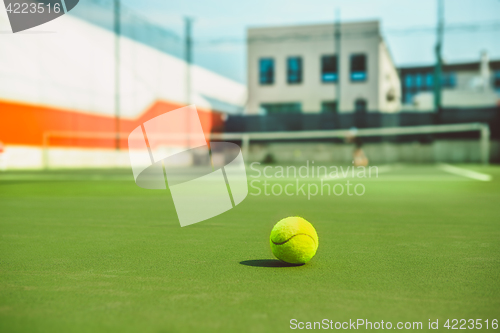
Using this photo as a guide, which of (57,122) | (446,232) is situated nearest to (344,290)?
(446,232)

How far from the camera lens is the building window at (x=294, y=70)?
35594mm

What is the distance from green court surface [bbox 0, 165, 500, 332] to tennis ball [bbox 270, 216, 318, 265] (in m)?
0.10

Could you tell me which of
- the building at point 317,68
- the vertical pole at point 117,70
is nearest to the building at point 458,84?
the building at point 317,68

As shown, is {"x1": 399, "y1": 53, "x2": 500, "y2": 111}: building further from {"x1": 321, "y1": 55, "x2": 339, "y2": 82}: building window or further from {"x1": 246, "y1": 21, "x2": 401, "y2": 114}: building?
{"x1": 321, "y1": 55, "x2": 339, "y2": 82}: building window

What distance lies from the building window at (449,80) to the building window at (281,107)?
30.5 m

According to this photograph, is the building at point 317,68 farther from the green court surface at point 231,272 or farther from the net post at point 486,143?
the green court surface at point 231,272

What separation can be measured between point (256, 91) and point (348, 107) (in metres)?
6.82

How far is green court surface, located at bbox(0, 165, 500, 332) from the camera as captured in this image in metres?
2.23

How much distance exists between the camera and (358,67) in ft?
112

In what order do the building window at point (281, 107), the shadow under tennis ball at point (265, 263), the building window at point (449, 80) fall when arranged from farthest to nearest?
the building window at point (449, 80) → the building window at point (281, 107) → the shadow under tennis ball at point (265, 263)

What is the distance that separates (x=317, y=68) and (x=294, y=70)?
1.69 metres

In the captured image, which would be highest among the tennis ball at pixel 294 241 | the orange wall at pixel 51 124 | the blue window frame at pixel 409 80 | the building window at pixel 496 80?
the blue window frame at pixel 409 80

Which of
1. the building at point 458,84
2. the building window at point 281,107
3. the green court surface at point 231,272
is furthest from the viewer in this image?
the building at point 458,84

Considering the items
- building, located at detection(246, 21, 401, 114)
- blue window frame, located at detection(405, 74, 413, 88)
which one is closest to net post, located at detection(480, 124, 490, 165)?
building, located at detection(246, 21, 401, 114)
